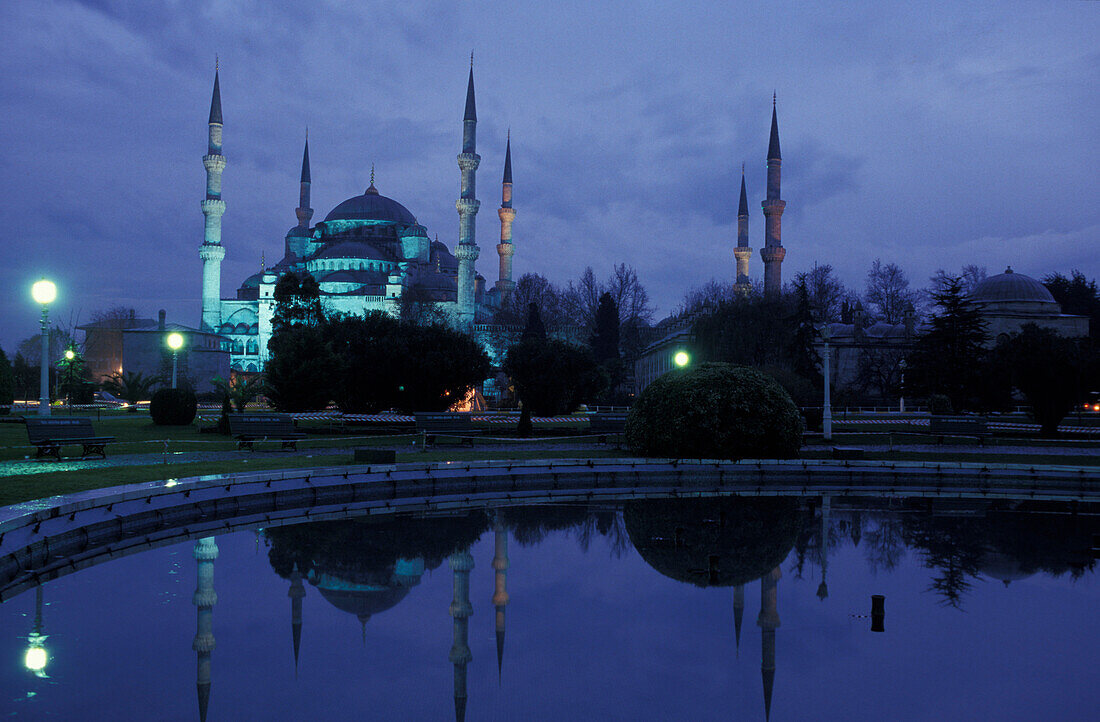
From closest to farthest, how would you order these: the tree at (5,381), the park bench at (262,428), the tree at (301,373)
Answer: the park bench at (262,428)
the tree at (5,381)
the tree at (301,373)

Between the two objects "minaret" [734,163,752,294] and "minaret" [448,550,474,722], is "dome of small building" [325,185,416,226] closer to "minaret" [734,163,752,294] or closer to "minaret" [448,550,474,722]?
"minaret" [734,163,752,294]

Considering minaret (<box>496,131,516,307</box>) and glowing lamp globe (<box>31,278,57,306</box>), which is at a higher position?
minaret (<box>496,131,516,307</box>)

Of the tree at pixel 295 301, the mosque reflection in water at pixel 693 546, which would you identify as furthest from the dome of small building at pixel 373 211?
the mosque reflection in water at pixel 693 546

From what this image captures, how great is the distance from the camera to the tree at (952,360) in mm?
36031

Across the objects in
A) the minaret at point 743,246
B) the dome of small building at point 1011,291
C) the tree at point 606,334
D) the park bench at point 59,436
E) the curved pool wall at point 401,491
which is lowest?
the curved pool wall at point 401,491

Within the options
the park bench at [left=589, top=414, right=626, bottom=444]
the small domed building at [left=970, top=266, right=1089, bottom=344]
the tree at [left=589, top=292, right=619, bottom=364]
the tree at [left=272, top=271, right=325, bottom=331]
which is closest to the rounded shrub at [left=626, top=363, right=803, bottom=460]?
the park bench at [left=589, top=414, right=626, bottom=444]

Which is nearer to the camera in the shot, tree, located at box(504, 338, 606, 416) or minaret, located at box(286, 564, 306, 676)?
minaret, located at box(286, 564, 306, 676)

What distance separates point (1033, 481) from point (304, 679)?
1332 centimetres

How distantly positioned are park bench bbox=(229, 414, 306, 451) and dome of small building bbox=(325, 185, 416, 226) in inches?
2647

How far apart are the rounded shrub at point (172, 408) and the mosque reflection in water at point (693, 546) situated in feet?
61.5

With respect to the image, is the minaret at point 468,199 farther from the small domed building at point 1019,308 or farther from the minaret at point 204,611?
the minaret at point 204,611

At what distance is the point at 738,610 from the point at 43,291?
15483mm

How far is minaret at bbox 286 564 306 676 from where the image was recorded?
561 cm

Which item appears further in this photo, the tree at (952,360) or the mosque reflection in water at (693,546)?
the tree at (952,360)
